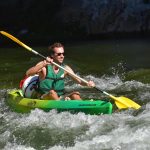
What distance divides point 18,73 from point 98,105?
6774 mm

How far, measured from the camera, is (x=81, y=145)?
26.9 feet

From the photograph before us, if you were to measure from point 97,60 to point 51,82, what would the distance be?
322 inches

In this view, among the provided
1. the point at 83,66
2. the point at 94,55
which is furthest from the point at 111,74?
the point at 94,55

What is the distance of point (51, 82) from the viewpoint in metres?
10.2

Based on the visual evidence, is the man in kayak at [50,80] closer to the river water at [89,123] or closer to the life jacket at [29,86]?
the life jacket at [29,86]

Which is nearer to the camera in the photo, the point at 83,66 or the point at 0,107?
the point at 0,107

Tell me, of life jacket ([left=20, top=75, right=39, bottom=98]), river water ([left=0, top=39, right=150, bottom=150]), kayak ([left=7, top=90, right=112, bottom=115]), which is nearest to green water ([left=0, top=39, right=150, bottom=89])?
river water ([left=0, top=39, right=150, bottom=150])

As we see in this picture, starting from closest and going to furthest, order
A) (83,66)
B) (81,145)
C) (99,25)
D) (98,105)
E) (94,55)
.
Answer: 1. (81,145)
2. (98,105)
3. (83,66)
4. (94,55)
5. (99,25)

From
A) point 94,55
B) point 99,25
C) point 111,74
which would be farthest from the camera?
point 99,25

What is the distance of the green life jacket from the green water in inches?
150

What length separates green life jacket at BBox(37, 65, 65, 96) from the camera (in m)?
10.2

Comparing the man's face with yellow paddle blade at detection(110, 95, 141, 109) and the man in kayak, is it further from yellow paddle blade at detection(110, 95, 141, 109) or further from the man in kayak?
yellow paddle blade at detection(110, 95, 141, 109)

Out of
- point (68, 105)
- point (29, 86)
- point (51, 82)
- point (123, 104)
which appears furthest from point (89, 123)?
point (29, 86)

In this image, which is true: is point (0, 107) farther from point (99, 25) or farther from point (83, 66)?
point (99, 25)
